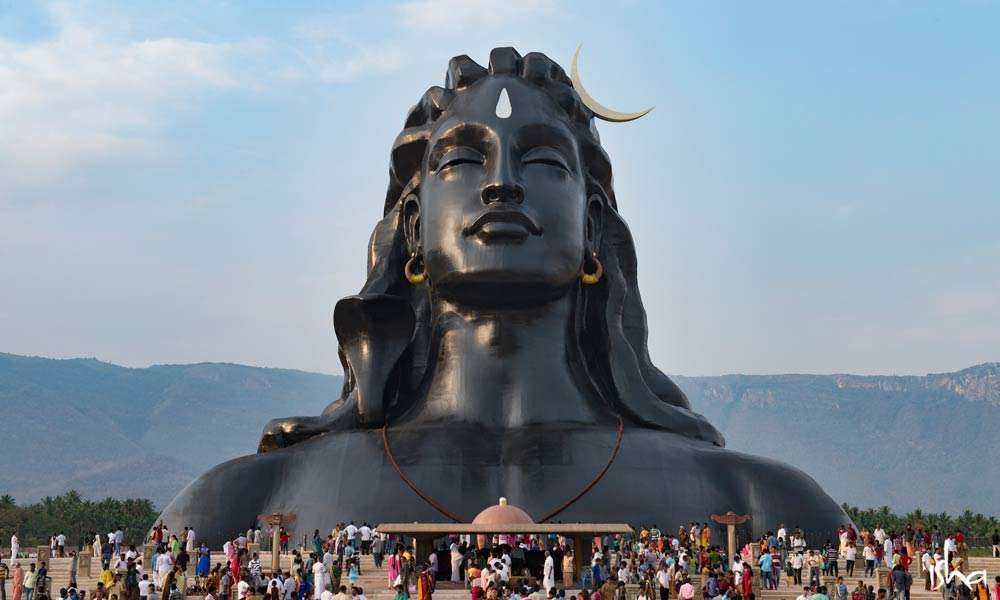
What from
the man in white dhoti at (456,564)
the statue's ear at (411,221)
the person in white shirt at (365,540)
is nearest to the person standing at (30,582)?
the person in white shirt at (365,540)

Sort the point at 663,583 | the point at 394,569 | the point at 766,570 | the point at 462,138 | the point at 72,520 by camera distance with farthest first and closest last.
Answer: the point at 72,520, the point at 462,138, the point at 766,570, the point at 394,569, the point at 663,583

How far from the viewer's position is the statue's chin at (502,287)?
3631 centimetres

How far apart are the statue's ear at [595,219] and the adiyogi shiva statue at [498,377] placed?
42 millimetres

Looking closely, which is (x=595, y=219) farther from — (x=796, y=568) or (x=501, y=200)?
(x=796, y=568)

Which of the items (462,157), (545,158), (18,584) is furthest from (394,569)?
(545,158)

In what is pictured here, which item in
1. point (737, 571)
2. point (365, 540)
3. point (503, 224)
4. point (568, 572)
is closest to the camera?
point (568, 572)

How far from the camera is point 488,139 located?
37125 millimetres

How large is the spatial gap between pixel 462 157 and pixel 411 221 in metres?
3.11

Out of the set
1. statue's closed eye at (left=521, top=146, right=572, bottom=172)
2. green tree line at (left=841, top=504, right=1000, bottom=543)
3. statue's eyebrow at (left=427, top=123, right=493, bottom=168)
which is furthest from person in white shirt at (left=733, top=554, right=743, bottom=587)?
green tree line at (left=841, top=504, right=1000, bottom=543)

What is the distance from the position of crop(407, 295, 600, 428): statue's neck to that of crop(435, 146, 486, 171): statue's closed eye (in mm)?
3524

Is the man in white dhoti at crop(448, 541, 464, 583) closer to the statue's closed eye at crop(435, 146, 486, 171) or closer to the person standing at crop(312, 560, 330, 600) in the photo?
the person standing at crop(312, 560, 330, 600)

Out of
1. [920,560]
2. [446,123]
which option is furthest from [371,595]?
[446,123]

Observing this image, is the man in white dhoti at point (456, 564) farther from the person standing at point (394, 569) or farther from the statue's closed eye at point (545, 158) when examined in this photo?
the statue's closed eye at point (545, 158)

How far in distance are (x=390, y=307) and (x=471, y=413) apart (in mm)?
3636
